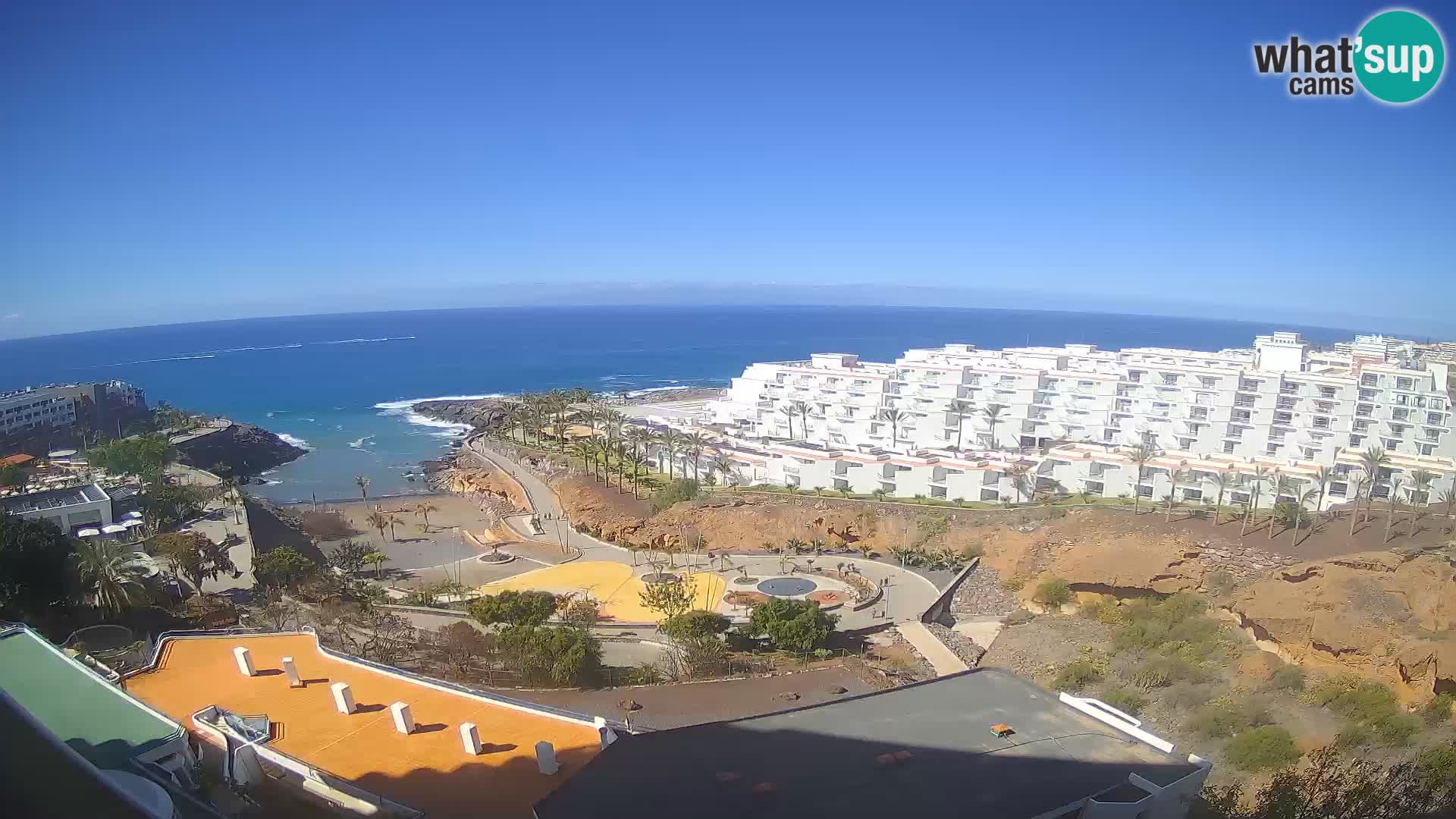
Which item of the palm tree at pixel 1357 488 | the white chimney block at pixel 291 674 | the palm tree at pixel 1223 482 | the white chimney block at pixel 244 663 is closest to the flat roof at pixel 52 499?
the white chimney block at pixel 244 663

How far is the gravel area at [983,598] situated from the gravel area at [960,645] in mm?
2602

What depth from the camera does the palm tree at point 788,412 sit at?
165ft

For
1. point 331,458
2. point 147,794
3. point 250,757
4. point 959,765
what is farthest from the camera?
point 331,458

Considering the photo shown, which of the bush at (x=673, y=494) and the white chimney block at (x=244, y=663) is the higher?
the white chimney block at (x=244, y=663)

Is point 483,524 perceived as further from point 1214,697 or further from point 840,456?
point 1214,697

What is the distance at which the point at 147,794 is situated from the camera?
5.38 meters

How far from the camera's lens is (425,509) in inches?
1608

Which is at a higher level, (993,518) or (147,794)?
(147,794)

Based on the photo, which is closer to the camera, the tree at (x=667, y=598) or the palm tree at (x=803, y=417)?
the tree at (x=667, y=598)

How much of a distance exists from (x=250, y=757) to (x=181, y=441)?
54.1 metres

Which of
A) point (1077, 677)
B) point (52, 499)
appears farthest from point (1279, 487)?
point (52, 499)

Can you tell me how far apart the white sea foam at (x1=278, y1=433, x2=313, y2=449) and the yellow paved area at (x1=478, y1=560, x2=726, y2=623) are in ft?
142

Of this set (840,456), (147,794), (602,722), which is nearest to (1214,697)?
(602,722)

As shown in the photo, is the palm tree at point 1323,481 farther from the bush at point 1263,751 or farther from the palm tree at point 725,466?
the palm tree at point 725,466
